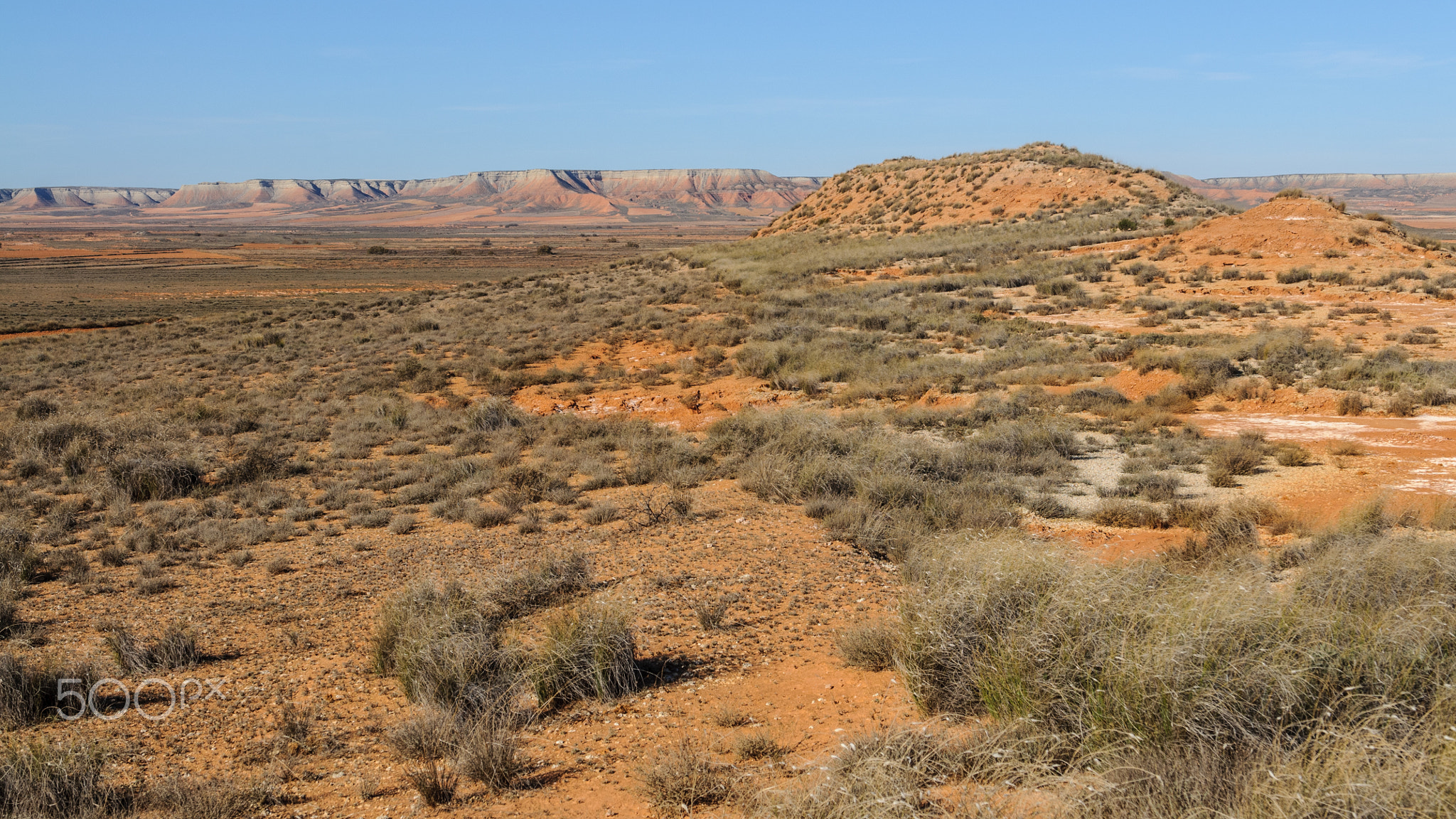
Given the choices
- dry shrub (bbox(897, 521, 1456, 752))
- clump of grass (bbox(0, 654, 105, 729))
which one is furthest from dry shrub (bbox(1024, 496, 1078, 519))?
clump of grass (bbox(0, 654, 105, 729))

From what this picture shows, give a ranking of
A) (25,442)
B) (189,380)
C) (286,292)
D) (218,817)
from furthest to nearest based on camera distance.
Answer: (286,292) < (189,380) < (25,442) < (218,817)

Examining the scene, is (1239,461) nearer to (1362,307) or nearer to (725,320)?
(1362,307)

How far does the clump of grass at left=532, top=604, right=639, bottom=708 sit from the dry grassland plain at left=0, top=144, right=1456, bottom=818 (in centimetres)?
3

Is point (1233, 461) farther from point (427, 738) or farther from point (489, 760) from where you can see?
point (427, 738)

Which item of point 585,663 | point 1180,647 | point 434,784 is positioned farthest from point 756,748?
point 1180,647

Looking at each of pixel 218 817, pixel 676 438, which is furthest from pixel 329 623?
pixel 676 438

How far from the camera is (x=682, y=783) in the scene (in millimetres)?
4039

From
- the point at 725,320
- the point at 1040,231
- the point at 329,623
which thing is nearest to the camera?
the point at 329,623

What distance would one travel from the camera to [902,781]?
3.51 metres

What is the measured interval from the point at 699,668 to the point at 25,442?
43.5 feet

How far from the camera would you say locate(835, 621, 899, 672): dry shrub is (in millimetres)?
5379

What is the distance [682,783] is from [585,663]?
146 cm

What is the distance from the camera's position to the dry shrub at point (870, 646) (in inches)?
212

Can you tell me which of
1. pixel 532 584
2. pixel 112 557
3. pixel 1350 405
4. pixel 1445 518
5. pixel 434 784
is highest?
pixel 1350 405
